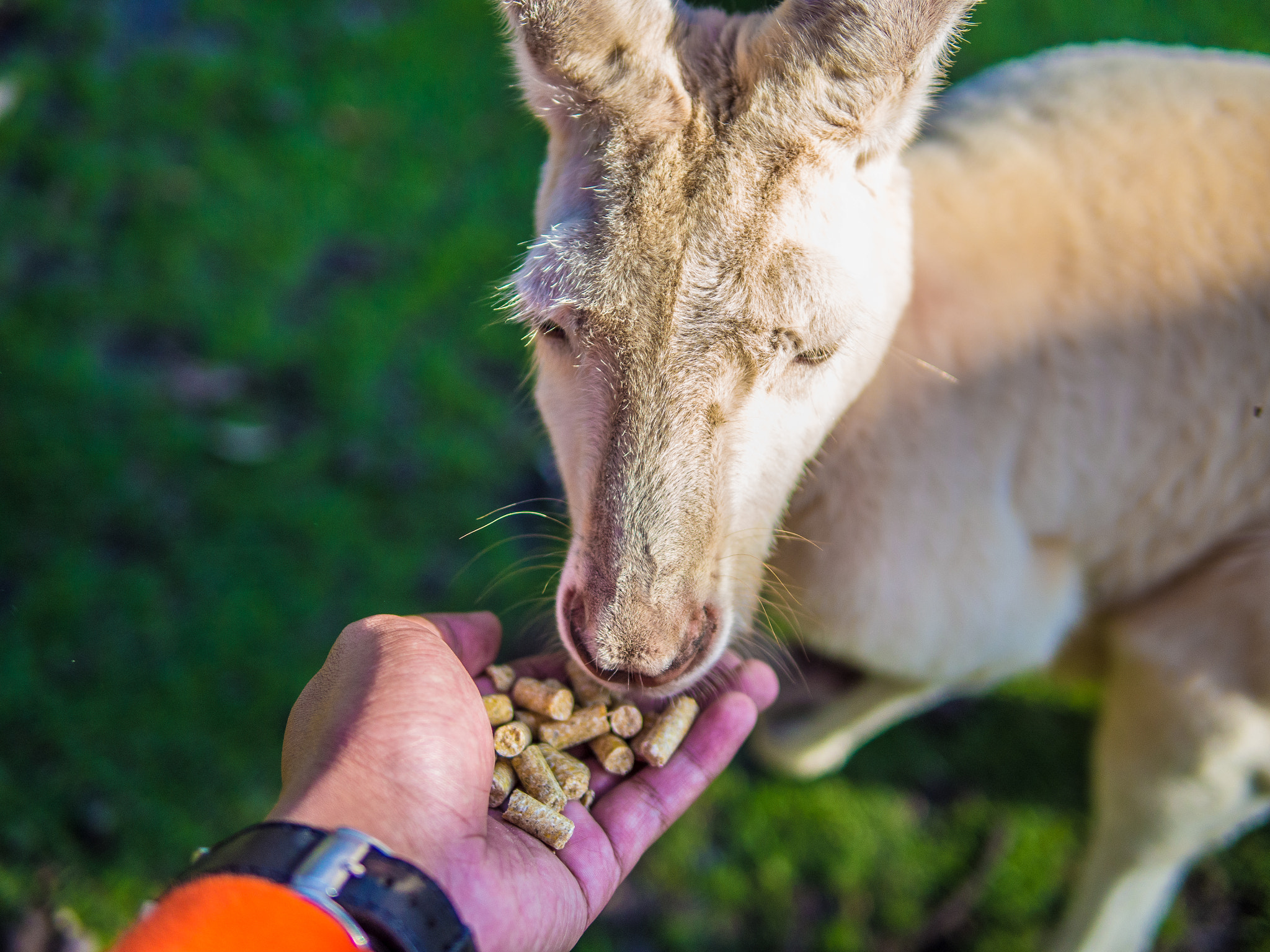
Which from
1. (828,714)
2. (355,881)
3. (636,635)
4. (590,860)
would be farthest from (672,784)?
(828,714)

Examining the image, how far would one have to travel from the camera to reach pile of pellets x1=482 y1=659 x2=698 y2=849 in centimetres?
172

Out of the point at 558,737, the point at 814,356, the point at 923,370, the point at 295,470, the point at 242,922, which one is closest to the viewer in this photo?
the point at 242,922

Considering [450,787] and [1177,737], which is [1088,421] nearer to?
[1177,737]

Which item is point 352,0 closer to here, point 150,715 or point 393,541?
point 393,541

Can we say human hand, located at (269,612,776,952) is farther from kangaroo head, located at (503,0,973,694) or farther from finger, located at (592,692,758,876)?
kangaroo head, located at (503,0,973,694)

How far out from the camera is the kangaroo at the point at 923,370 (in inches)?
59.5

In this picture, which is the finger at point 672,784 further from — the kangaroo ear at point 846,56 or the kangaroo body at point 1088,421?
the kangaroo ear at point 846,56

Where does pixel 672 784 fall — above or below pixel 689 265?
below

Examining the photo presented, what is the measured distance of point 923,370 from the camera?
2.13 m

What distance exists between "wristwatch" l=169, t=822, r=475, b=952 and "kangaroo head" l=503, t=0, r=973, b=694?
0.49 metres

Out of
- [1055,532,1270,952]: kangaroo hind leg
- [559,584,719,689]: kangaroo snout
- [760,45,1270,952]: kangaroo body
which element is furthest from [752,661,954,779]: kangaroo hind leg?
[559,584,719,689]: kangaroo snout

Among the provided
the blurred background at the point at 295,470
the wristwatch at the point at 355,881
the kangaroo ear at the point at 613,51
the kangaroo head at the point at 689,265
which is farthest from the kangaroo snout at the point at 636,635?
the kangaroo ear at the point at 613,51

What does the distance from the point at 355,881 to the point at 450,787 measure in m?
0.23

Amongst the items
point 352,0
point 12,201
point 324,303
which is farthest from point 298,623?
point 352,0
